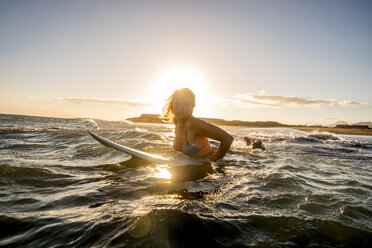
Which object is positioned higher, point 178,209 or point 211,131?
point 211,131

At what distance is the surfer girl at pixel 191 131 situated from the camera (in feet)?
13.9

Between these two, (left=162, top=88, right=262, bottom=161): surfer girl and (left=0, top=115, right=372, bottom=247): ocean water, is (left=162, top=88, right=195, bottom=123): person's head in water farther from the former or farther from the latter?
(left=0, top=115, right=372, bottom=247): ocean water

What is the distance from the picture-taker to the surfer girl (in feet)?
13.9

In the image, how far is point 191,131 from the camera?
14.5 ft

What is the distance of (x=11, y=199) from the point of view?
261cm

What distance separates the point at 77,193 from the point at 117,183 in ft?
2.07

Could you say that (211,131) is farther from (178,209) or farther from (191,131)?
(178,209)

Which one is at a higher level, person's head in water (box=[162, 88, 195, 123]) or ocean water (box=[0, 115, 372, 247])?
person's head in water (box=[162, 88, 195, 123])

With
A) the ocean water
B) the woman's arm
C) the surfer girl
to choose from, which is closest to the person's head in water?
the surfer girl

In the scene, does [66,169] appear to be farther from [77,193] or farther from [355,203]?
[355,203]

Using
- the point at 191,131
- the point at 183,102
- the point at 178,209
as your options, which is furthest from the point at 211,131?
the point at 178,209

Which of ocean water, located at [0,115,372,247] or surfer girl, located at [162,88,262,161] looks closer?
ocean water, located at [0,115,372,247]

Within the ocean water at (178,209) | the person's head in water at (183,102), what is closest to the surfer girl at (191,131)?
the person's head in water at (183,102)

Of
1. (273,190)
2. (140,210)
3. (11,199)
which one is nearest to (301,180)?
(273,190)
